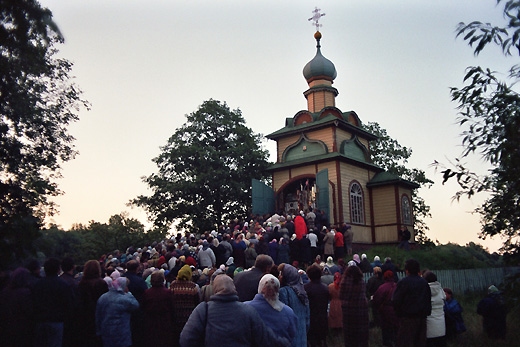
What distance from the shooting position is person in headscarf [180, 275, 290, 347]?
14.6 ft

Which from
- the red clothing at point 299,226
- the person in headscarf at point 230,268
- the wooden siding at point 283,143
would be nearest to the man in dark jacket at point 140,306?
the person in headscarf at point 230,268

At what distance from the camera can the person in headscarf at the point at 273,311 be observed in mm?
5164

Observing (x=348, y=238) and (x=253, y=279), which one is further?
(x=348, y=238)

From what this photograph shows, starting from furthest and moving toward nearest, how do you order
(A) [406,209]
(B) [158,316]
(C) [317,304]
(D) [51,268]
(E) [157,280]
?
(A) [406,209] < (C) [317,304] < (E) [157,280] < (B) [158,316] < (D) [51,268]

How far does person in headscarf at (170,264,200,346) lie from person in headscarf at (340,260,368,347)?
2349mm

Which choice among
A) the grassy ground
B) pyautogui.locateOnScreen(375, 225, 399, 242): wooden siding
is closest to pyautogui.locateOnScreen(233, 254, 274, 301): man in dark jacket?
the grassy ground

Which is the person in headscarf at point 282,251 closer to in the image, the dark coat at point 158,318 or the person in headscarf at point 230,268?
the person in headscarf at point 230,268

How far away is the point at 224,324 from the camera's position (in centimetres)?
447

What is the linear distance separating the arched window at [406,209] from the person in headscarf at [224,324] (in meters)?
23.1

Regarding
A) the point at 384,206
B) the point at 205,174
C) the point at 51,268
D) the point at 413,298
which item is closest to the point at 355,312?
the point at 413,298

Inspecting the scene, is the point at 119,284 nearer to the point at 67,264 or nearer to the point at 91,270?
the point at 91,270

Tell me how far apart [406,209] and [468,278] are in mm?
7541

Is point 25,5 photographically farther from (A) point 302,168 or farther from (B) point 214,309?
(A) point 302,168

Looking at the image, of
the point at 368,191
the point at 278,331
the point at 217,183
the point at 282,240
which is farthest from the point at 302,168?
the point at 278,331
